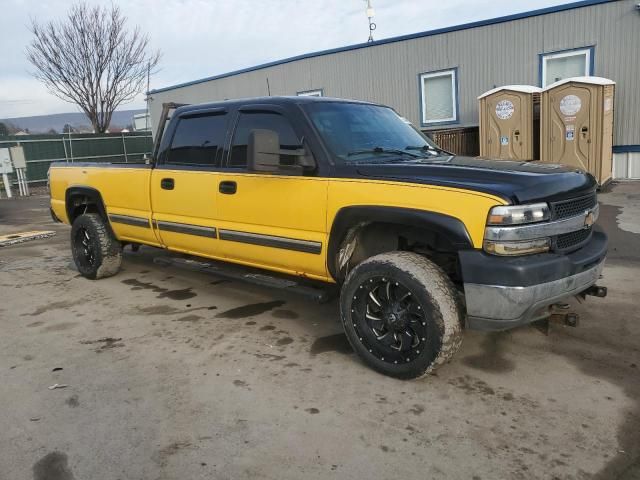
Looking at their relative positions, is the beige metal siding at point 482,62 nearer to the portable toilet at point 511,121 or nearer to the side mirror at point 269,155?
the portable toilet at point 511,121

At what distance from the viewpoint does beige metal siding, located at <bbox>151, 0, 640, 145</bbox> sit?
12.2 metres

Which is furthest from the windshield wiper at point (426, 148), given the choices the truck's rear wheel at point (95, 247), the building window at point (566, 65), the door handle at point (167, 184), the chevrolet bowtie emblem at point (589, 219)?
the building window at point (566, 65)

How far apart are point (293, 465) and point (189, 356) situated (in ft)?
5.18

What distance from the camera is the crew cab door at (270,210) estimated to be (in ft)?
12.8

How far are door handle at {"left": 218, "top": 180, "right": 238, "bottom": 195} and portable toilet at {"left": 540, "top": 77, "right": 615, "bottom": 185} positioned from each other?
29.2ft

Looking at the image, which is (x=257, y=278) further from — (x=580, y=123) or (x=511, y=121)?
(x=511, y=121)

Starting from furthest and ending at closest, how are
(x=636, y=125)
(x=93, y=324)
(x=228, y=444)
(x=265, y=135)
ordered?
1. (x=636, y=125)
2. (x=93, y=324)
3. (x=265, y=135)
4. (x=228, y=444)

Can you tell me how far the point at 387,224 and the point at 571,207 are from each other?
115 cm

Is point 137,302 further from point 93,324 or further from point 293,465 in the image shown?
point 293,465

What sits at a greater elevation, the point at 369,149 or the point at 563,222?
the point at 369,149

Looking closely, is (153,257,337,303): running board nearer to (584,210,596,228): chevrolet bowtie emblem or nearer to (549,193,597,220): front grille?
(549,193,597,220): front grille

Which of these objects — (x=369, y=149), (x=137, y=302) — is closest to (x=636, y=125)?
(x=369, y=149)

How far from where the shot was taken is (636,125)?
40.3ft

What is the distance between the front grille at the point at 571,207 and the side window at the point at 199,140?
2.67 metres
